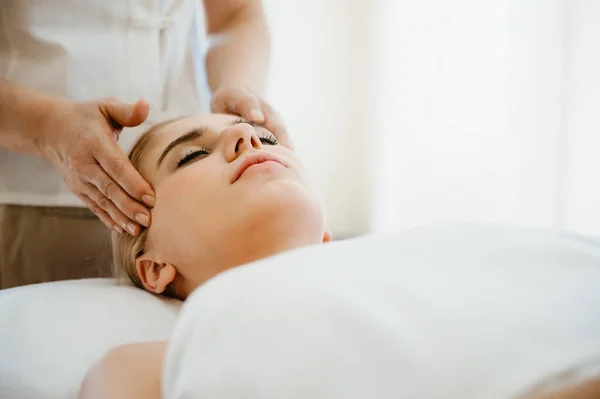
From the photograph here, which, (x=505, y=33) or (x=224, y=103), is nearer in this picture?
(x=224, y=103)

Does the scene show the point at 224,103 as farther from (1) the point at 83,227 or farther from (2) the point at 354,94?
(2) the point at 354,94

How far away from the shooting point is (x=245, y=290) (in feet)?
1.51

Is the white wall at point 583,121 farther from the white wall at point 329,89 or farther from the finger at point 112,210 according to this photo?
the finger at point 112,210

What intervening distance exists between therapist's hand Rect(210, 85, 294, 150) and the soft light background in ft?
3.27

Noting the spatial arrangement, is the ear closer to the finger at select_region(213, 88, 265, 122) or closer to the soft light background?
the finger at select_region(213, 88, 265, 122)

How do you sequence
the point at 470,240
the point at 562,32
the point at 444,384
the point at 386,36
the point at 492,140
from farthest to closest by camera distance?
the point at 386,36 → the point at 492,140 → the point at 562,32 → the point at 470,240 → the point at 444,384

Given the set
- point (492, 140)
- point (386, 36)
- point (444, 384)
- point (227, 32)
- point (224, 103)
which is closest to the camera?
point (444, 384)

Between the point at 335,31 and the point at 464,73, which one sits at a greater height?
the point at 335,31

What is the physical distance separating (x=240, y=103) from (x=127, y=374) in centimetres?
60

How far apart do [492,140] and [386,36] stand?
0.54 meters

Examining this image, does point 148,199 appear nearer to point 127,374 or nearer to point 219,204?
point 219,204

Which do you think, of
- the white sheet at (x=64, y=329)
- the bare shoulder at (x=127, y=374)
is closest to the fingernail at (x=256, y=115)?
the white sheet at (x=64, y=329)

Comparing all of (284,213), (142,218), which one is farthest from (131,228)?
(284,213)

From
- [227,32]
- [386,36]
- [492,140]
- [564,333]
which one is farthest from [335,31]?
[564,333]
